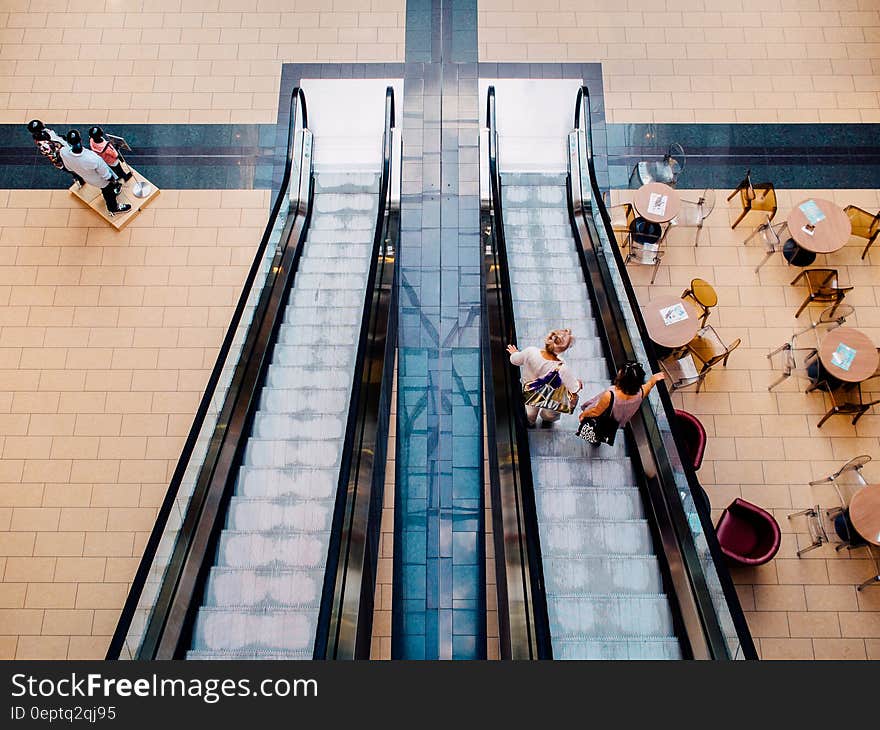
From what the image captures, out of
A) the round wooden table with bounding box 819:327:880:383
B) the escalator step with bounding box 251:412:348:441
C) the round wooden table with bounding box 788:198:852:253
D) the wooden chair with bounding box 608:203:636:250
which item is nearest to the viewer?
the escalator step with bounding box 251:412:348:441

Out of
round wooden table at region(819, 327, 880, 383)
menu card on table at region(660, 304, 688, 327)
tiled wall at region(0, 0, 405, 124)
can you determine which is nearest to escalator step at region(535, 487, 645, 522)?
menu card on table at region(660, 304, 688, 327)

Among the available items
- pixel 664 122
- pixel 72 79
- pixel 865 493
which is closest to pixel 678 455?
pixel 865 493

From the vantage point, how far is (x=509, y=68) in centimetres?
963

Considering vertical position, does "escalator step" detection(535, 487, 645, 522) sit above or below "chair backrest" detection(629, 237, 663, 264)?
below

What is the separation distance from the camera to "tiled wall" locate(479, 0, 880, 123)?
30.2 ft

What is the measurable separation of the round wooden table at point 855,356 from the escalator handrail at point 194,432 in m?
5.71

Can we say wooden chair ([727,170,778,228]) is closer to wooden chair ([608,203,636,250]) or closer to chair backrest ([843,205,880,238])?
chair backrest ([843,205,880,238])

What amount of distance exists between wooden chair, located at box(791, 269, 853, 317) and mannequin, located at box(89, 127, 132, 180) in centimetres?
803

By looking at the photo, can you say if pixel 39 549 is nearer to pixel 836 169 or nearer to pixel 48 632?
pixel 48 632

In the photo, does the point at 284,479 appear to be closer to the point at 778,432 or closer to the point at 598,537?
the point at 598,537

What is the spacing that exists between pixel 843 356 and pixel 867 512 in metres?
1.64

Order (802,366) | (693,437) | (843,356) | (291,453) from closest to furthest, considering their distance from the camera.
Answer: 1. (291,453)
2. (693,437)
3. (843,356)
4. (802,366)

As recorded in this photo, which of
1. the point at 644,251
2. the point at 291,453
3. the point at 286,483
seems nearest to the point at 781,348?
the point at 644,251

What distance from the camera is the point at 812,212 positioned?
7918 millimetres
